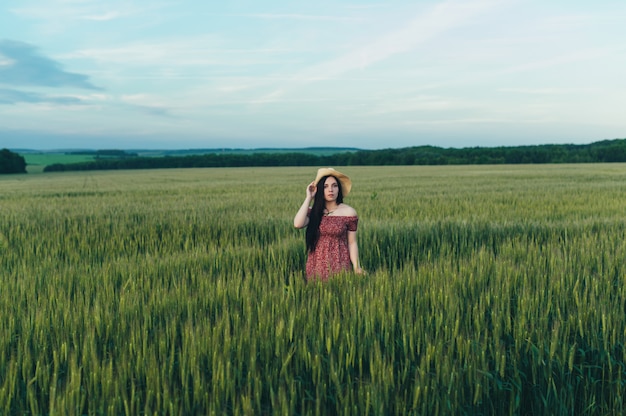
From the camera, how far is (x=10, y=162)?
231ft

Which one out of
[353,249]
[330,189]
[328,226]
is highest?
[330,189]

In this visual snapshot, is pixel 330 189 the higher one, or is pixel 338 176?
pixel 338 176

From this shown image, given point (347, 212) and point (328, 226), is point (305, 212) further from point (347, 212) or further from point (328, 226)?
point (347, 212)

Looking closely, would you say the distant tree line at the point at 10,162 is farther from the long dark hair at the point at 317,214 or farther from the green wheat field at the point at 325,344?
the long dark hair at the point at 317,214

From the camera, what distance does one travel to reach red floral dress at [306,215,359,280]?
15.0 ft

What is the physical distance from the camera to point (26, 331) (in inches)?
113

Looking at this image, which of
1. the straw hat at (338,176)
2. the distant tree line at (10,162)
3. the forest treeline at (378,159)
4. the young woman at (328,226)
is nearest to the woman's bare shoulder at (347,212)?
the young woman at (328,226)

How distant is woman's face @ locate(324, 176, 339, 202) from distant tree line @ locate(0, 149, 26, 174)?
77.4 m

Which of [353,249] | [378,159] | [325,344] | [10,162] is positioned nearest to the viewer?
[325,344]

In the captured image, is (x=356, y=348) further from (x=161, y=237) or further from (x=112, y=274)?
(x=161, y=237)

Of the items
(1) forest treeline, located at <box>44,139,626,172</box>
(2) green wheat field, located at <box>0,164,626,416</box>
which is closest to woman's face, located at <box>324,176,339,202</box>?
(2) green wheat field, located at <box>0,164,626,416</box>

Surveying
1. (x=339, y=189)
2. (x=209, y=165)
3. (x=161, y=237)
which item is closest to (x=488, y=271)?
(x=339, y=189)

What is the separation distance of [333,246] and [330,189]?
0.52 m

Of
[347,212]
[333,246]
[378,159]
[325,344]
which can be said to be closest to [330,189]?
[347,212]
